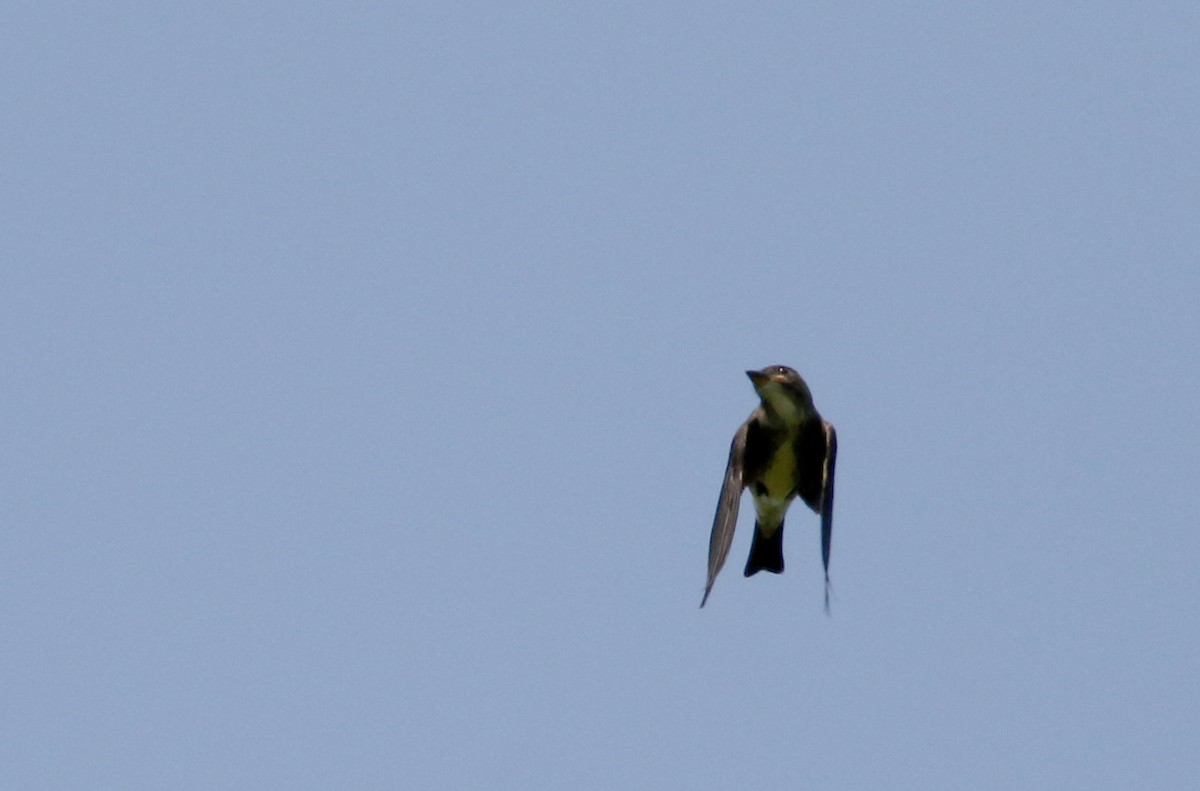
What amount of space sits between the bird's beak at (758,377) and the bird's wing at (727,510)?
0.42m

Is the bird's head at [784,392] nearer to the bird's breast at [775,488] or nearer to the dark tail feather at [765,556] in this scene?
the bird's breast at [775,488]

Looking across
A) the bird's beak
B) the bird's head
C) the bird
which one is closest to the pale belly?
the bird

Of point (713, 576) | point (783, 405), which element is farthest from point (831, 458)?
point (713, 576)

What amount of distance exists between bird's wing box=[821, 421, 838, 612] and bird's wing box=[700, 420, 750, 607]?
22.4 inches

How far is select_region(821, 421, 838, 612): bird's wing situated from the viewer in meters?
11.8

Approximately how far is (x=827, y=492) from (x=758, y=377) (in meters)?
0.99

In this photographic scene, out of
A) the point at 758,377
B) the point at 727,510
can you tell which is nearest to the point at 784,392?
the point at 758,377

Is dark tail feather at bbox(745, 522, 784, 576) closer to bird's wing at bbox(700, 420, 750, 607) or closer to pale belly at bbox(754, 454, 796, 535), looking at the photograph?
pale belly at bbox(754, 454, 796, 535)

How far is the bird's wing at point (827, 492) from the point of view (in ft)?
38.8

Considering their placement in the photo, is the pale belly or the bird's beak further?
the pale belly

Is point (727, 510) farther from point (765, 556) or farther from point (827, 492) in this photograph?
point (765, 556)

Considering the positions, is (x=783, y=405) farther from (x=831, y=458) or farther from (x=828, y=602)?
(x=828, y=602)

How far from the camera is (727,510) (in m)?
12.3

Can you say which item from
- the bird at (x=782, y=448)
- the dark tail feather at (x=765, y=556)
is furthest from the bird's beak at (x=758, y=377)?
the dark tail feather at (x=765, y=556)
